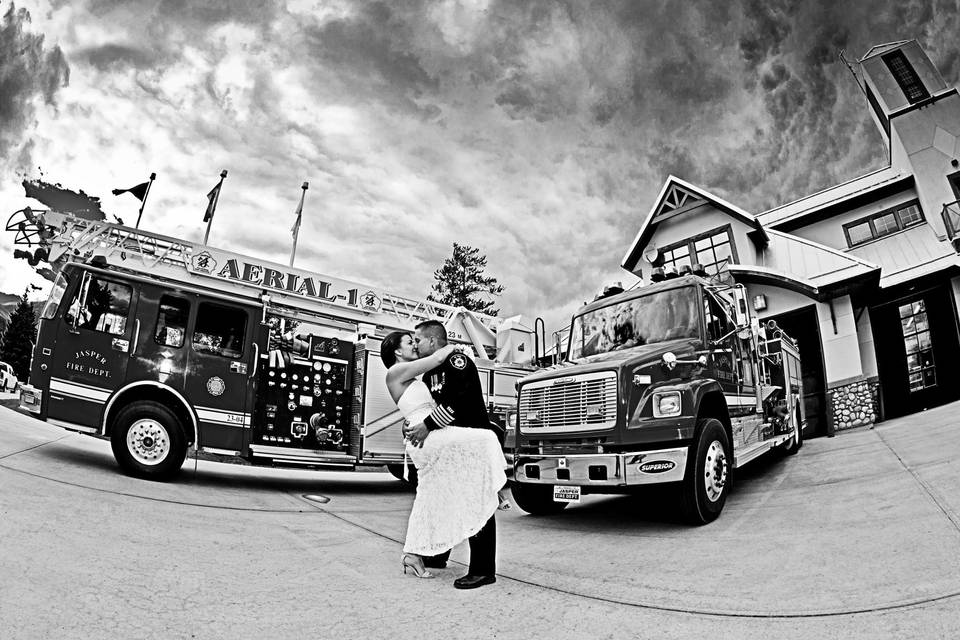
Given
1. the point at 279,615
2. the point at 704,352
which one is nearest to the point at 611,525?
the point at 704,352

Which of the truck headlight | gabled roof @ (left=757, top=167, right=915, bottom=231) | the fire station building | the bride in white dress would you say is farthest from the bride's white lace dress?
gabled roof @ (left=757, top=167, right=915, bottom=231)

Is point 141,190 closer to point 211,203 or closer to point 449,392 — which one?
point 211,203

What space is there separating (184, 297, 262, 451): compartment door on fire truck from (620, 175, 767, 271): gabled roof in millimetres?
14313

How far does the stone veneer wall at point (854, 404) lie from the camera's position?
13.7 m

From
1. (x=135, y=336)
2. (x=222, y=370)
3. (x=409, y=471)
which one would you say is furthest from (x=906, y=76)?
(x=135, y=336)

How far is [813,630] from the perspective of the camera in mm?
2502

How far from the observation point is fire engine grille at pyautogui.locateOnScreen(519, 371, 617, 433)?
17.0ft

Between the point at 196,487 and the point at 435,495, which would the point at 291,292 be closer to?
the point at 196,487

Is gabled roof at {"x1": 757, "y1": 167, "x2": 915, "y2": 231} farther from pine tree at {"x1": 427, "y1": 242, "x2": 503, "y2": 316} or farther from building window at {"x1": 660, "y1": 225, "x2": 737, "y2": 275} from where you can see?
pine tree at {"x1": 427, "y1": 242, "x2": 503, "y2": 316}

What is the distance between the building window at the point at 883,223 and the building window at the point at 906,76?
369cm

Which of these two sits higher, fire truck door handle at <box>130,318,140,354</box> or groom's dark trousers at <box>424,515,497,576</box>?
fire truck door handle at <box>130,318,140,354</box>

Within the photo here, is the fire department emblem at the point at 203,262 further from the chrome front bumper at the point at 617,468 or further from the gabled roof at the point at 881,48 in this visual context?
the gabled roof at the point at 881,48

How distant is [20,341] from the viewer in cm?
4509

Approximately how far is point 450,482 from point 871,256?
17.5 m
